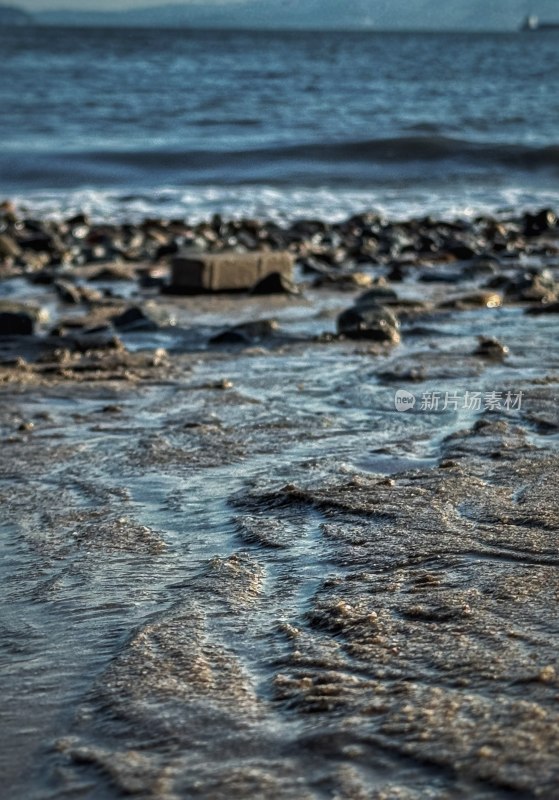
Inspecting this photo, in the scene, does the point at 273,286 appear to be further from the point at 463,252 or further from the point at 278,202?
the point at 278,202

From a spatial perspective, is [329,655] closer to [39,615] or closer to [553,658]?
[553,658]

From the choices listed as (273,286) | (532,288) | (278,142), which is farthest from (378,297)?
(278,142)

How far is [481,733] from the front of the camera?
2.03 metres

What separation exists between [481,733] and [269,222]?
10061 millimetres

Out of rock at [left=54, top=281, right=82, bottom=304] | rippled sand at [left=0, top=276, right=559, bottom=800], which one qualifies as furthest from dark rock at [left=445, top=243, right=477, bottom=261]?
rippled sand at [left=0, top=276, right=559, bottom=800]

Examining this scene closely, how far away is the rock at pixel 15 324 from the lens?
6.45 meters

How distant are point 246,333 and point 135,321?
0.73 m

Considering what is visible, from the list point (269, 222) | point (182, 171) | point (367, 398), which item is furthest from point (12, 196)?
point (367, 398)

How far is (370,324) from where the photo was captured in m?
6.16

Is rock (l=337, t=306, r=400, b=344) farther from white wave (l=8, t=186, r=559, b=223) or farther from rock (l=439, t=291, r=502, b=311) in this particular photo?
white wave (l=8, t=186, r=559, b=223)

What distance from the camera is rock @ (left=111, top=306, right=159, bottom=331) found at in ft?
21.5

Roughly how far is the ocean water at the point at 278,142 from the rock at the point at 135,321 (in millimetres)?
6441

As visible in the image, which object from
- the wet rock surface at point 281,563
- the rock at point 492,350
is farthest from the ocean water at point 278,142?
the wet rock surface at point 281,563

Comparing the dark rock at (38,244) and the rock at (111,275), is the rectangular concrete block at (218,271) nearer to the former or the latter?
the rock at (111,275)
